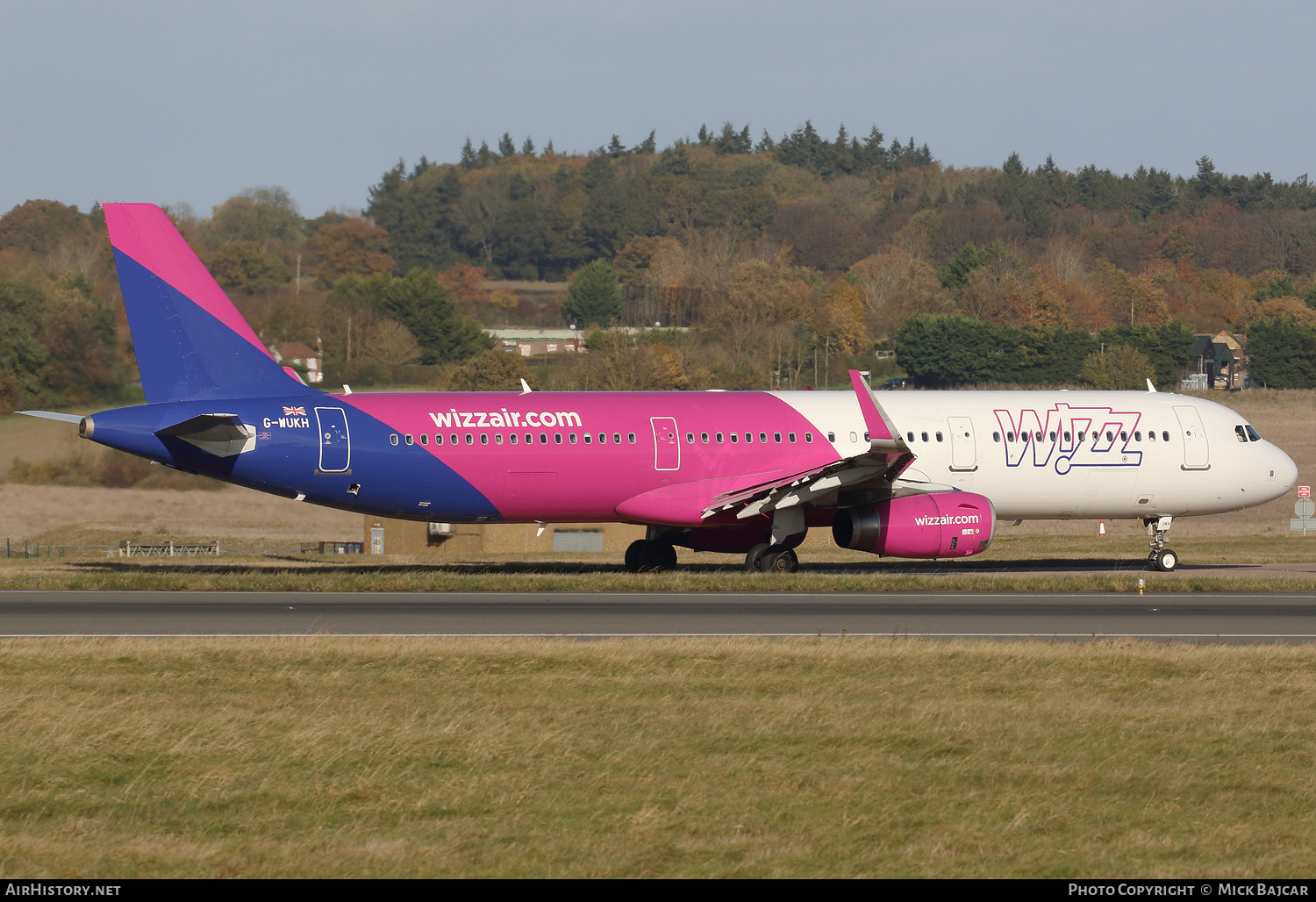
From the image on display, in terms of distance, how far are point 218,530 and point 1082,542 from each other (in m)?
32.1

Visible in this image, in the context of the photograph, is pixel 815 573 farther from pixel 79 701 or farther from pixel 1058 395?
pixel 79 701

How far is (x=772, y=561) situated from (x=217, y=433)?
1208 cm

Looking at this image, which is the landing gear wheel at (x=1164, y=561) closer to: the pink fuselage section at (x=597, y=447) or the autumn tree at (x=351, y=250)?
the pink fuselage section at (x=597, y=447)

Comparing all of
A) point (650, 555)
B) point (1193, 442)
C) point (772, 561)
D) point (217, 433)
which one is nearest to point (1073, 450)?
point (1193, 442)

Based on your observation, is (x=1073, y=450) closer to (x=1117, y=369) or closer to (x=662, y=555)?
(x=662, y=555)

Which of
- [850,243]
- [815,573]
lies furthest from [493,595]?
[850,243]

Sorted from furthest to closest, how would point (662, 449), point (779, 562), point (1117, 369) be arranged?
point (1117, 369) → point (779, 562) → point (662, 449)

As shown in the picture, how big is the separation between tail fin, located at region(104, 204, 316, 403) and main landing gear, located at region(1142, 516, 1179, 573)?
2073 centimetres

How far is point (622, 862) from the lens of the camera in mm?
9578

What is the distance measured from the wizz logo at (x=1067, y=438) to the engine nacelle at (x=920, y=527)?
131 inches

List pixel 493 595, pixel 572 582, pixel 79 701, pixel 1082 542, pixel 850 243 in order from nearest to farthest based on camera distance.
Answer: pixel 79 701, pixel 493 595, pixel 572 582, pixel 1082 542, pixel 850 243

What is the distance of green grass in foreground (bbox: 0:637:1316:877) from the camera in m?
9.80

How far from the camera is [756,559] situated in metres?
32.5

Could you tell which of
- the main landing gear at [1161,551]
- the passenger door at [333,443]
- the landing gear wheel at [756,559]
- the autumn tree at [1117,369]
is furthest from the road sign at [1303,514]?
the autumn tree at [1117,369]
